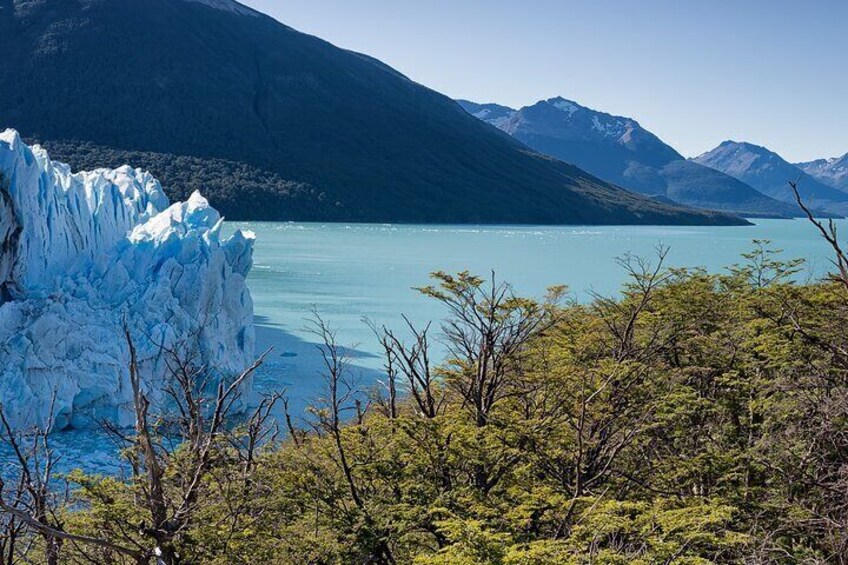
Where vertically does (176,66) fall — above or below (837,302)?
above

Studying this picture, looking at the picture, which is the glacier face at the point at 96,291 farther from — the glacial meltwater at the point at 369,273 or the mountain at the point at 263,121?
the mountain at the point at 263,121

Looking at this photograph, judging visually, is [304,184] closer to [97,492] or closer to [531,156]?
[531,156]

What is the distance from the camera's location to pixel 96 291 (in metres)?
16.6

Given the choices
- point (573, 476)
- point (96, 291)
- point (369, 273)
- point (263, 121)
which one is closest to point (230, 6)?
point (263, 121)

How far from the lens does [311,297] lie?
32781 millimetres

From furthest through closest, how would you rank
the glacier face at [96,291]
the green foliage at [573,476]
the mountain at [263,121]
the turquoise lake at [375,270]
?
1. the mountain at [263,121]
2. the turquoise lake at [375,270]
3. the glacier face at [96,291]
4. the green foliage at [573,476]

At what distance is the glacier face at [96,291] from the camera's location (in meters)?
14.0

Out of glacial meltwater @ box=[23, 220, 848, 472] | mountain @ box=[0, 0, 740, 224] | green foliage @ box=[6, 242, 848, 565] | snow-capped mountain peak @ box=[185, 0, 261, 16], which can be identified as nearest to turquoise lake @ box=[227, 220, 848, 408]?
glacial meltwater @ box=[23, 220, 848, 472]

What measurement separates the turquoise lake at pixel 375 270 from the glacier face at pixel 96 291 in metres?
2.43

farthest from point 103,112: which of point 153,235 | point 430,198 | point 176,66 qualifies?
point 153,235

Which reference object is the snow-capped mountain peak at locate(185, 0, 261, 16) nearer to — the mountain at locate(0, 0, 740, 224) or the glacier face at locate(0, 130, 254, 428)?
the mountain at locate(0, 0, 740, 224)

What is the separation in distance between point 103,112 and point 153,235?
81.9 m

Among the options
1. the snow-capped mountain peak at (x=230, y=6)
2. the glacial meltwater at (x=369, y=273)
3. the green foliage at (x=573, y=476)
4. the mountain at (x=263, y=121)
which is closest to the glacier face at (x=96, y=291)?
the glacial meltwater at (x=369, y=273)

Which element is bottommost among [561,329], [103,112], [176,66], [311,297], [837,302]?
[311,297]
